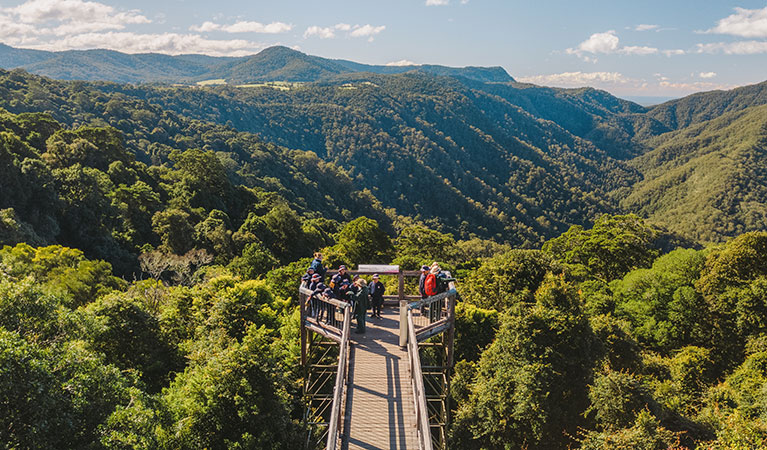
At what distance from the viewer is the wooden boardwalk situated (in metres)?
9.39

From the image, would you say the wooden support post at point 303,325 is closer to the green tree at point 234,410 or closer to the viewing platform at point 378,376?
the viewing platform at point 378,376

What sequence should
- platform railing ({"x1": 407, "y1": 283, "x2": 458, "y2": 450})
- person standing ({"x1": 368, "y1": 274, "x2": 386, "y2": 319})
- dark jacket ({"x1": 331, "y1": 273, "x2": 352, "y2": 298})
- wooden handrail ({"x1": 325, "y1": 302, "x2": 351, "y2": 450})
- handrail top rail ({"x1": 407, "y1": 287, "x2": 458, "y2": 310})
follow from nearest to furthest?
1. wooden handrail ({"x1": 325, "y1": 302, "x2": 351, "y2": 450})
2. platform railing ({"x1": 407, "y1": 283, "x2": 458, "y2": 450})
3. handrail top rail ({"x1": 407, "y1": 287, "x2": 458, "y2": 310})
4. dark jacket ({"x1": 331, "y1": 273, "x2": 352, "y2": 298})
5. person standing ({"x1": 368, "y1": 274, "x2": 386, "y2": 319})

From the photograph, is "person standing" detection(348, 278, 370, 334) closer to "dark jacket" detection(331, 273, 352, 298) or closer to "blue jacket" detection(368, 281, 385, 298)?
"dark jacket" detection(331, 273, 352, 298)

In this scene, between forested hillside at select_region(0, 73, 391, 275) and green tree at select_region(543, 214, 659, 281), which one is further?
green tree at select_region(543, 214, 659, 281)

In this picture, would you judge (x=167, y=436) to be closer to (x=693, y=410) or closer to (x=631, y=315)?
(x=693, y=410)

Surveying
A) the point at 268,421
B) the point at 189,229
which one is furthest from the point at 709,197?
the point at 268,421

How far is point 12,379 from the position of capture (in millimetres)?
7691

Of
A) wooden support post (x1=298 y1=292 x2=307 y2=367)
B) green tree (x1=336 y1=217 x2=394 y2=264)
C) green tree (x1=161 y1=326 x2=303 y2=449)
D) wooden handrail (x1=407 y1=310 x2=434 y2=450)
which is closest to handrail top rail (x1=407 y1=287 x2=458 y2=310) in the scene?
wooden handrail (x1=407 y1=310 x2=434 y2=450)

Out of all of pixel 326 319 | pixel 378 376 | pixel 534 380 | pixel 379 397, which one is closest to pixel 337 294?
pixel 326 319

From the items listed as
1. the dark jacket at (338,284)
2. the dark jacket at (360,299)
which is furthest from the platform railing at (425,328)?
the dark jacket at (338,284)

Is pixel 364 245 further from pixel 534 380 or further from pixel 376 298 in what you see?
pixel 534 380

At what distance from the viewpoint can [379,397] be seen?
1050 cm

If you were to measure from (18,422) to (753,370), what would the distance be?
2440cm

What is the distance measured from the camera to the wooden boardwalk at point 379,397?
9.39 m
